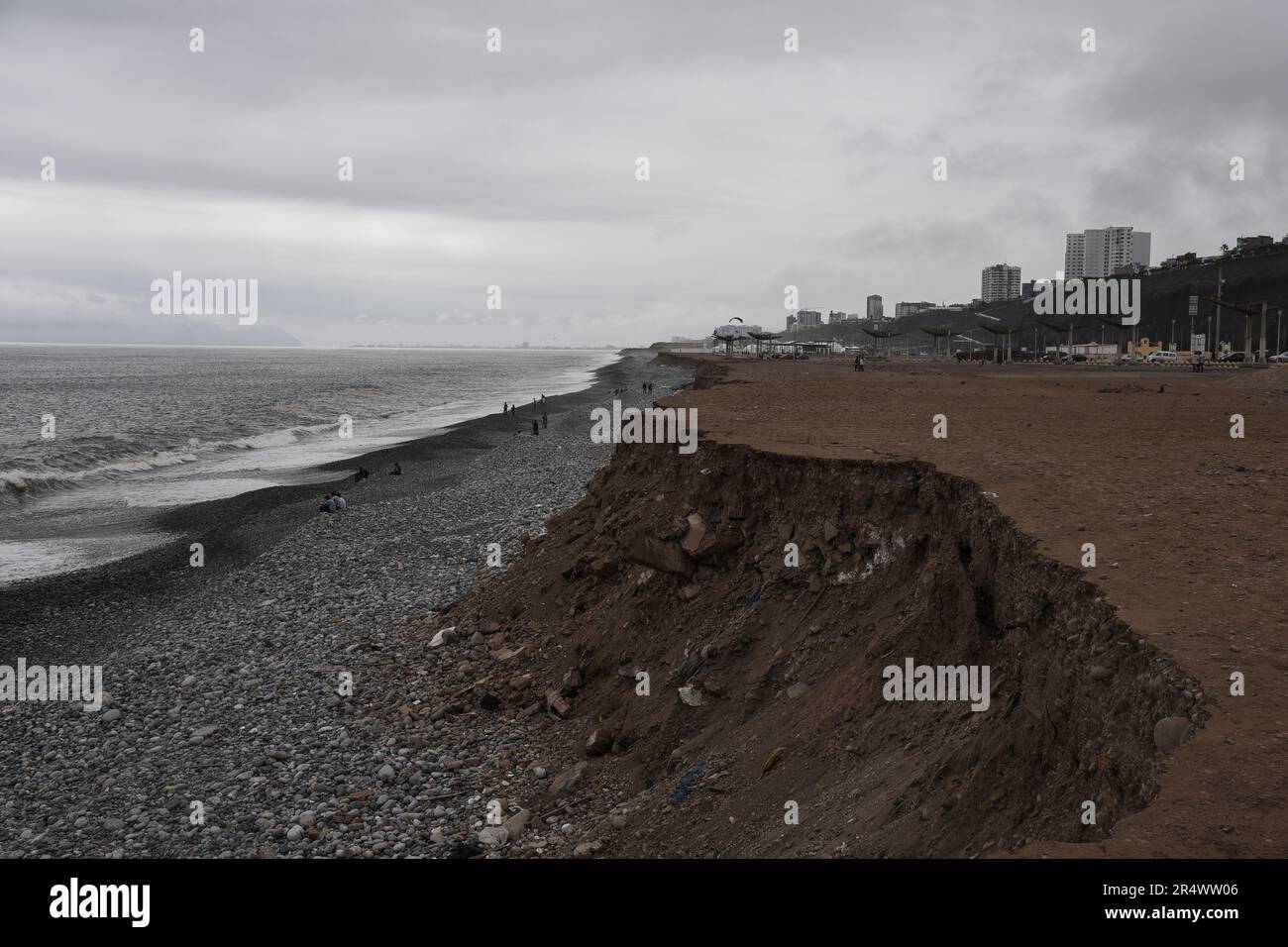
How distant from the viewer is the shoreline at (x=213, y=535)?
19.2 meters

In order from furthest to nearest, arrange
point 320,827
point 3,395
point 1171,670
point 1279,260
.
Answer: point 1279,260, point 3,395, point 320,827, point 1171,670

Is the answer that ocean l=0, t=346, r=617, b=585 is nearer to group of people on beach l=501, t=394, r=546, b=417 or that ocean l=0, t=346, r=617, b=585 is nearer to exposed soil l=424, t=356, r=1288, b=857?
group of people on beach l=501, t=394, r=546, b=417

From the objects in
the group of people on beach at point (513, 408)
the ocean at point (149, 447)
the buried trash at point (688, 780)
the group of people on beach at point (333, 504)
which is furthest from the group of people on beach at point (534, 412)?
the buried trash at point (688, 780)

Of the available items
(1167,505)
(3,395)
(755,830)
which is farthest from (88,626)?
(3,395)

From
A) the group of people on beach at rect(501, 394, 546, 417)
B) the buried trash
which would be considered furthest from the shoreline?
the group of people on beach at rect(501, 394, 546, 417)

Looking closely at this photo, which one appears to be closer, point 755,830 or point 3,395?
point 755,830

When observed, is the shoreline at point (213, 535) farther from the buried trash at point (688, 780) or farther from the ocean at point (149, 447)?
the buried trash at point (688, 780)

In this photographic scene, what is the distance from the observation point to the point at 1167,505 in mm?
10859

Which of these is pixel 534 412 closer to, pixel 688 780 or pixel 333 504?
pixel 333 504

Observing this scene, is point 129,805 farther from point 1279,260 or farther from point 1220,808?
point 1279,260

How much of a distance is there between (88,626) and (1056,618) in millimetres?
17318

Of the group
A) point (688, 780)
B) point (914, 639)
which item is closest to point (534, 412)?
point (688, 780)

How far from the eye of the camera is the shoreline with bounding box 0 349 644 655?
757 inches

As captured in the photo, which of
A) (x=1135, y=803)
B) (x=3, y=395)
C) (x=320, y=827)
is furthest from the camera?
(x=3, y=395)
